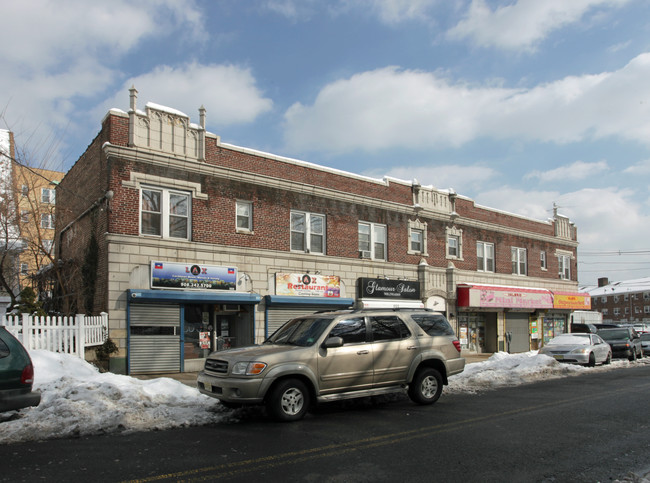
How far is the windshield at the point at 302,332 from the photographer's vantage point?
9.30 metres

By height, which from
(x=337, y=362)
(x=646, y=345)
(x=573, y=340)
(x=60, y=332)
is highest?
(x=60, y=332)

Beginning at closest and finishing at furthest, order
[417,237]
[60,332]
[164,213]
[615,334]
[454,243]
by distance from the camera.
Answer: [60,332], [164,213], [615,334], [417,237], [454,243]

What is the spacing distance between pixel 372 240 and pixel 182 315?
9069mm

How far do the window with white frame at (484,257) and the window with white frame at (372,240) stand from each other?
6.92 m

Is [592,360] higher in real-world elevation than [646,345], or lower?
higher

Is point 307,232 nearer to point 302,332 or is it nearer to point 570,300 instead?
point 302,332

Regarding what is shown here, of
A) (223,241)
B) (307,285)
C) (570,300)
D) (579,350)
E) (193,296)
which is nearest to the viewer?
(193,296)

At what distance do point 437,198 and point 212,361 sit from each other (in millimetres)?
18303

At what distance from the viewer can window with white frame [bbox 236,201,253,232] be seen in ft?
60.1

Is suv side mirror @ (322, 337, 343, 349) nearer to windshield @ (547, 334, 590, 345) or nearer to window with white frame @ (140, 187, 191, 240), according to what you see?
window with white frame @ (140, 187, 191, 240)

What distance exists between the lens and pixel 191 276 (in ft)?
54.2

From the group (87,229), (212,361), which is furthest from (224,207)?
(212,361)

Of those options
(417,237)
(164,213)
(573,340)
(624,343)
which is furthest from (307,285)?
(624,343)

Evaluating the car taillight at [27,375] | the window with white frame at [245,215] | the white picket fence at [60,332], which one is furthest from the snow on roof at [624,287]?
the car taillight at [27,375]
